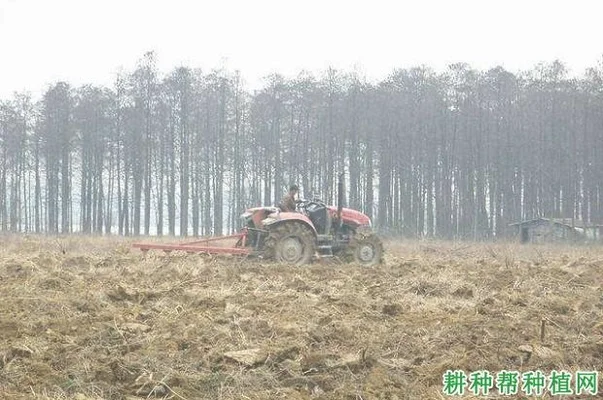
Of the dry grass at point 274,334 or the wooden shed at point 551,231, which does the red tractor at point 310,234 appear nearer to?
the dry grass at point 274,334

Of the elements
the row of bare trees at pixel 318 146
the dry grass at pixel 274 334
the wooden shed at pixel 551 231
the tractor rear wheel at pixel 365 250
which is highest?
the row of bare trees at pixel 318 146

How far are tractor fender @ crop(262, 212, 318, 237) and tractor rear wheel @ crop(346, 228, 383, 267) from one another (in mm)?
1095

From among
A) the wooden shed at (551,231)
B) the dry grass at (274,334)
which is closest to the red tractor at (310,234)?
the dry grass at (274,334)

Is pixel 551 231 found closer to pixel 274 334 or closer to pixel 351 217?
pixel 351 217

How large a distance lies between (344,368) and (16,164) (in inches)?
1763

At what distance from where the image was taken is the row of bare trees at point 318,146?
1711 inches

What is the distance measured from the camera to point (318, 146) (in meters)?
44.9

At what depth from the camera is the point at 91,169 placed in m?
45.1

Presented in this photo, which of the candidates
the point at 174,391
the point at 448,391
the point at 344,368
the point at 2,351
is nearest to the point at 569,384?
the point at 448,391

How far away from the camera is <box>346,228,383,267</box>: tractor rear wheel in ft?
46.6

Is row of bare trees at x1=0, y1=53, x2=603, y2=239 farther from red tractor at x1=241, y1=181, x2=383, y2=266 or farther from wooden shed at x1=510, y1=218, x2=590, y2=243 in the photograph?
red tractor at x1=241, y1=181, x2=383, y2=266

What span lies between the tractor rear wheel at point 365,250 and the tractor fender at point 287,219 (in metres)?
1.09

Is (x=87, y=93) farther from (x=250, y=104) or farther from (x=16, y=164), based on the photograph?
(x=250, y=104)

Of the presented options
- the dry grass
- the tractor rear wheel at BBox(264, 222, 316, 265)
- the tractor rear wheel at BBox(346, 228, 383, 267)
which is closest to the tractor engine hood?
the tractor rear wheel at BBox(346, 228, 383, 267)
